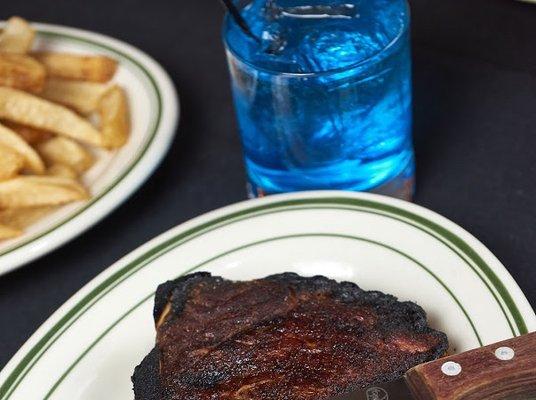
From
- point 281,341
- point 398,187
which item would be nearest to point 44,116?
point 398,187

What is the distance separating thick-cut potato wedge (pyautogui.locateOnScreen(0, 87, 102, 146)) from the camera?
6.16 feet

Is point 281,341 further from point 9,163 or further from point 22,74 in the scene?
point 22,74

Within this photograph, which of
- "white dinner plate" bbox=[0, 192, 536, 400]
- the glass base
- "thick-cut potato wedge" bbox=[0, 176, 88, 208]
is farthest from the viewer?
"thick-cut potato wedge" bbox=[0, 176, 88, 208]

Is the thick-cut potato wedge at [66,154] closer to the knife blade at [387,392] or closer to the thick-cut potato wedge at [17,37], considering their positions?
the thick-cut potato wedge at [17,37]

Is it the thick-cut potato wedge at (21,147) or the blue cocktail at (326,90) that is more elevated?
the blue cocktail at (326,90)

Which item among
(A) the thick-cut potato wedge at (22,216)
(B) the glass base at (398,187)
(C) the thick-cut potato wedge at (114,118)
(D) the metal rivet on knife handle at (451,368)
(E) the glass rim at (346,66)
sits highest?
(E) the glass rim at (346,66)

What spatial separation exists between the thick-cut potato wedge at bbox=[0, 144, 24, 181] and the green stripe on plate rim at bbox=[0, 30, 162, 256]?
172mm

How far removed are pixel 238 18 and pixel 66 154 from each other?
0.61 metres

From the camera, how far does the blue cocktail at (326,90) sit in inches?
57.3

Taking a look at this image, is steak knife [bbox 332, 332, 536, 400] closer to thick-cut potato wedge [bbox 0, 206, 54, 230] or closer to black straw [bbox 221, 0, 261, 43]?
black straw [bbox 221, 0, 261, 43]

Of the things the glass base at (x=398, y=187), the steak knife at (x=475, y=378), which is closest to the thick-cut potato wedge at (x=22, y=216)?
the glass base at (x=398, y=187)

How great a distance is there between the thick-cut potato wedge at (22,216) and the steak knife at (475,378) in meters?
0.93

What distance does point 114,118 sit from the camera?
194 centimetres

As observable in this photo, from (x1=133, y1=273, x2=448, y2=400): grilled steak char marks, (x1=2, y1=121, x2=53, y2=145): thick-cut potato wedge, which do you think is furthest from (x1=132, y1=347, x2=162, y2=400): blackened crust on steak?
(x1=2, y1=121, x2=53, y2=145): thick-cut potato wedge
